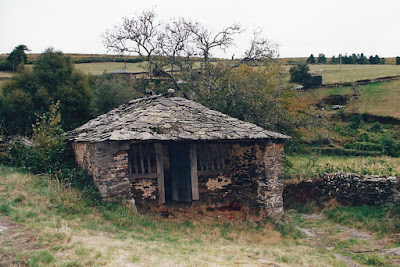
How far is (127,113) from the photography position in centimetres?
1131

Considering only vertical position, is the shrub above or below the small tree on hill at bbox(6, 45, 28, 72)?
below

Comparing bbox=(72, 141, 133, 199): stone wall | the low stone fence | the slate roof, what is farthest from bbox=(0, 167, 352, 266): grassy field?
the low stone fence

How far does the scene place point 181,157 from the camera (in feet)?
37.3

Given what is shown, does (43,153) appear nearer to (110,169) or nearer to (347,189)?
(110,169)

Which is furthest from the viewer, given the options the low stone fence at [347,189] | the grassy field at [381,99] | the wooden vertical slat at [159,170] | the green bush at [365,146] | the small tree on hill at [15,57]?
the small tree on hill at [15,57]

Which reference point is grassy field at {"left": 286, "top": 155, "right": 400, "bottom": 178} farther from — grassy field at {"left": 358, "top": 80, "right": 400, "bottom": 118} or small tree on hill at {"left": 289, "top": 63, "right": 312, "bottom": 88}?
small tree on hill at {"left": 289, "top": 63, "right": 312, "bottom": 88}

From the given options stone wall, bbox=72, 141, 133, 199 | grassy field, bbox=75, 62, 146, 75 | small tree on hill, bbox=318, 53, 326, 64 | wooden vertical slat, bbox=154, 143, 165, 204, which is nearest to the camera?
stone wall, bbox=72, 141, 133, 199

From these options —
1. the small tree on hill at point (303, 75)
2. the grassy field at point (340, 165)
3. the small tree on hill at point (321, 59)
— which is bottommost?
the grassy field at point (340, 165)

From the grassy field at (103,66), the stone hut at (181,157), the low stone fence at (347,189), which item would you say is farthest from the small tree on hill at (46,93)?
the grassy field at (103,66)

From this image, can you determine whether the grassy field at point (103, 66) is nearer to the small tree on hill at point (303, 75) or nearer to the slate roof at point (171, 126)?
the small tree on hill at point (303, 75)

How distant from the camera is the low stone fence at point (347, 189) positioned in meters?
12.4

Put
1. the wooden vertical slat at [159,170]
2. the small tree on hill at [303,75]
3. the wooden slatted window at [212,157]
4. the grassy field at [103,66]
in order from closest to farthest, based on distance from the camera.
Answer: the wooden vertical slat at [159,170] < the wooden slatted window at [212,157] < the small tree on hill at [303,75] < the grassy field at [103,66]

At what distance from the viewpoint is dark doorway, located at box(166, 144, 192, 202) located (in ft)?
36.7

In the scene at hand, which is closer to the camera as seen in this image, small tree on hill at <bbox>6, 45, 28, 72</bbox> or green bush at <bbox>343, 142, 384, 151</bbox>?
green bush at <bbox>343, 142, 384, 151</bbox>
